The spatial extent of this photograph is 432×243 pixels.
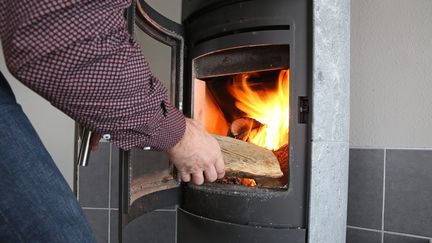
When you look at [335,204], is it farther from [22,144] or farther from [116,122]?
[22,144]

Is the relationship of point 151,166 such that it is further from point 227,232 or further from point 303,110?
point 303,110

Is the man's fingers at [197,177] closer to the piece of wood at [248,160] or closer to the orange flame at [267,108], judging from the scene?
the piece of wood at [248,160]

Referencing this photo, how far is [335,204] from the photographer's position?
1069 millimetres

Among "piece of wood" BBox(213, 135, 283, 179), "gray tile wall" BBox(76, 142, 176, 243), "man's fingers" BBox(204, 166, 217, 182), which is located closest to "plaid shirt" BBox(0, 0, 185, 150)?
"man's fingers" BBox(204, 166, 217, 182)

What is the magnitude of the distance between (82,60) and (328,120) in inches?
27.4

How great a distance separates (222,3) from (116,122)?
63 centimetres

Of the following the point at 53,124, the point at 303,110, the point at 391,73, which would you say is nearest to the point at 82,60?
the point at 303,110

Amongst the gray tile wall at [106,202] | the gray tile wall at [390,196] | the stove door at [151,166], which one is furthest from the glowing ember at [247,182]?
the gray tile wall at [106,202]

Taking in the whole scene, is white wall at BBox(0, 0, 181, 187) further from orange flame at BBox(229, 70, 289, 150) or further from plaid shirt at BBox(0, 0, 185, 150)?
plaid shirt at BBox(0, 0, 185, 150)

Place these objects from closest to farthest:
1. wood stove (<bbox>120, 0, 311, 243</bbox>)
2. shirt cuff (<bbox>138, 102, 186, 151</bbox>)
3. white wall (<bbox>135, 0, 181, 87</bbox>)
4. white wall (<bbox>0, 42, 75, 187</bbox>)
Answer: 1. shirt cuff (<bbox>138, 102, 186, 151</bbox>)
2. wood stove (<bbox>120, 0, 311, 243</bbox>)
3. white wall (<bbox>135, 0, 181, 87</bbox>)
4. white wall (<bbox>0, 42, 75, 187</bbox>)

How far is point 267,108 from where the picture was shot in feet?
4.02

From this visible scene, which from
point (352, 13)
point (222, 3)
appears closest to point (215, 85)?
point (222, 3)

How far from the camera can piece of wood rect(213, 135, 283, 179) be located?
109 cm

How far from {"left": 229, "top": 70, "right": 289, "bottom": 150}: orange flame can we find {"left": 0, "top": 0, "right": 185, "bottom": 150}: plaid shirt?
588 millimetres
